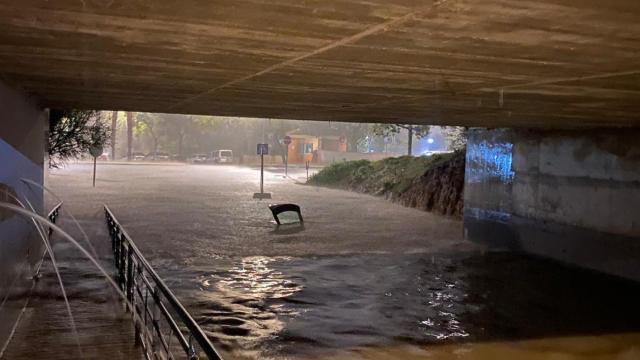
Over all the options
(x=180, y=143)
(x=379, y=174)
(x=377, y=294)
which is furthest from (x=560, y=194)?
(x=180, y=143)

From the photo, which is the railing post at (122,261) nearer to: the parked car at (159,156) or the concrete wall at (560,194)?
the concrete wall at (560,194)

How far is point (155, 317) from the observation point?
5.62 meters

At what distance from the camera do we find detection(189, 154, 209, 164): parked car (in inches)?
2814

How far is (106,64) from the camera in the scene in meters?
6.00

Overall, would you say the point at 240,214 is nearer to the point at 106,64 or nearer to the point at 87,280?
the point at 87,280

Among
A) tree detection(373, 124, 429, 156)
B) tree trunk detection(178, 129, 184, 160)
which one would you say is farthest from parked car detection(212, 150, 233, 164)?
tree detection(373, 124, 429, 156)

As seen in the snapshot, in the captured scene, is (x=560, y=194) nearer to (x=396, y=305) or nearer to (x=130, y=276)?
(x=396, y=305)

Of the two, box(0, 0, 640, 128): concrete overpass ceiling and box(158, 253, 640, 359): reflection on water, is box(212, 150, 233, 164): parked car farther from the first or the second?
box(0, 0, 640, 128): concrete overpass ceiling

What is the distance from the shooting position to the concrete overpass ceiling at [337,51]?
3.75 metres

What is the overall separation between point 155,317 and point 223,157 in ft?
228

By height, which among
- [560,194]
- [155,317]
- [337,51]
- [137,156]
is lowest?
[155,317]

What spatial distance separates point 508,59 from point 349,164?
34115 mm

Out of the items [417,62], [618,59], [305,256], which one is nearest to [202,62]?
[417,62]

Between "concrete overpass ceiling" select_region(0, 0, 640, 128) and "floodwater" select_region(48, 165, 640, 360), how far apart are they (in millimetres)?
3016
